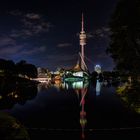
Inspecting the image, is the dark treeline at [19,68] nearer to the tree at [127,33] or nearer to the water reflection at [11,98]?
the water reflection at [11,98]

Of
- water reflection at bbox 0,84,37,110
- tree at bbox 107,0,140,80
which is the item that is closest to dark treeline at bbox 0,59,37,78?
water reflection at bbox 0,84,37,110

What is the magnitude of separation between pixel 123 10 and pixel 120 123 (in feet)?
64.5

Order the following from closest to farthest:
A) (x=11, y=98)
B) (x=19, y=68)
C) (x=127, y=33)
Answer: (x=127, y=33), (x=11, y=98), (x=19, y=68)

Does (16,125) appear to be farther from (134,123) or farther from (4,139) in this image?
(134,123)

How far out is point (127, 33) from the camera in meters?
45.1

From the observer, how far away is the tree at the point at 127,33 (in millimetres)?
44078

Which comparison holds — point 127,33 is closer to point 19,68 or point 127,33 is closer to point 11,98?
point 11,98

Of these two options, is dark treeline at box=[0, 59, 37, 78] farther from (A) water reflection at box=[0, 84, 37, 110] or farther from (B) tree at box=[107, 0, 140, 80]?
(B) tree at box=[107, 0, 140, 80]

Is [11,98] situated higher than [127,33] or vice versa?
[127,33]

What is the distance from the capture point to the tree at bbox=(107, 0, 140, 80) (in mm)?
44078

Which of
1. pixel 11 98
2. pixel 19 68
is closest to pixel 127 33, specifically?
pixel 11 98

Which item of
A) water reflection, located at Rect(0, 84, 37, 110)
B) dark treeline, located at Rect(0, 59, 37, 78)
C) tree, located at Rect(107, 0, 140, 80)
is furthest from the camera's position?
dark treeline, located at Rect(0, 59, 37, 78)

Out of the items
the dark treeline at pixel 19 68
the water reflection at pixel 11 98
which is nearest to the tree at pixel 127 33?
the water reflection at pixel 11 98

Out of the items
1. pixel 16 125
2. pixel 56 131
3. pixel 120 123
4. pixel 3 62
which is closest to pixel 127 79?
pixel 120 123
